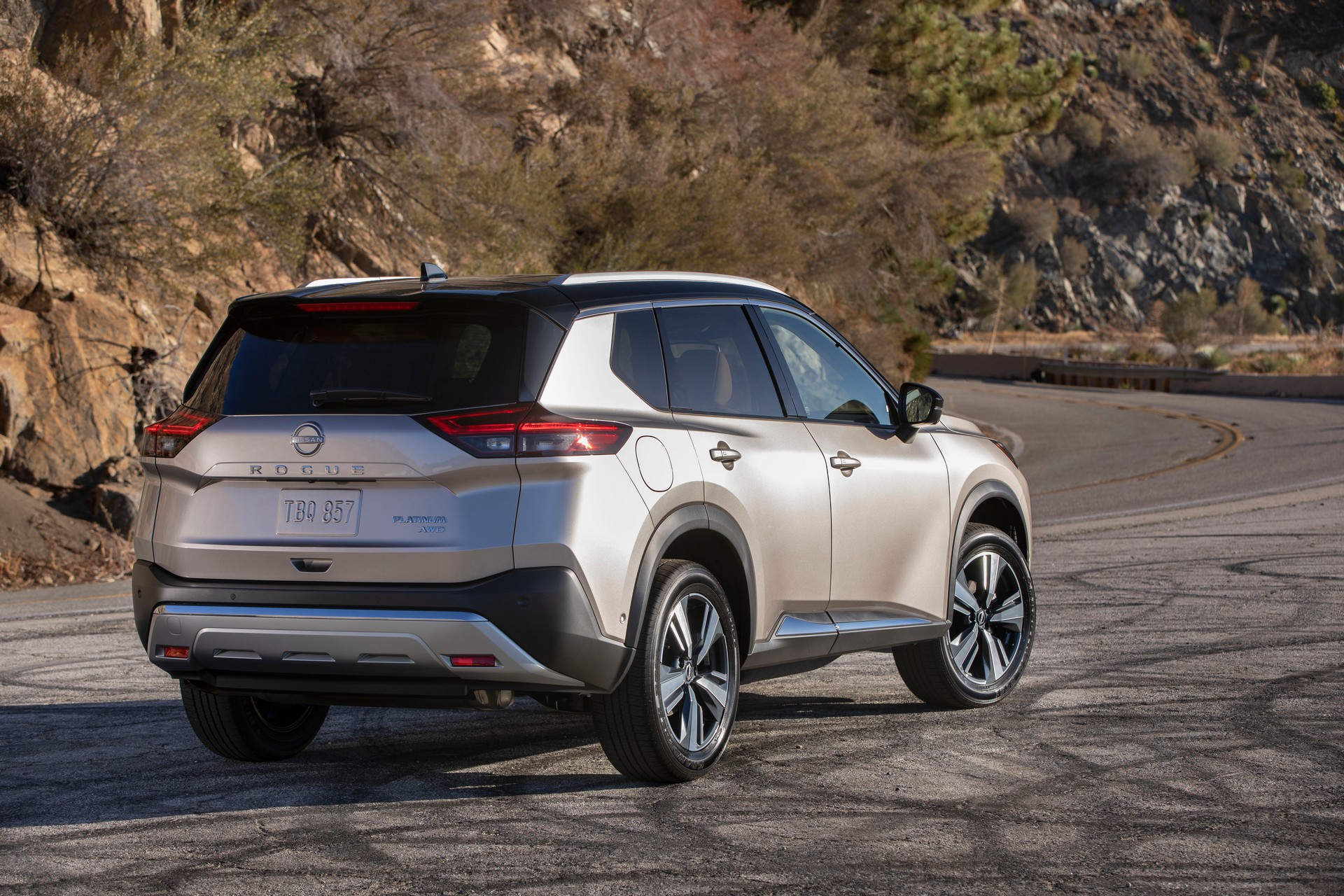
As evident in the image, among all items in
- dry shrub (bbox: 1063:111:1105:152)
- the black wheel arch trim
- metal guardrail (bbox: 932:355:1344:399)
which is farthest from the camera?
dry shrub (bbox: 1063:111:1105:152)

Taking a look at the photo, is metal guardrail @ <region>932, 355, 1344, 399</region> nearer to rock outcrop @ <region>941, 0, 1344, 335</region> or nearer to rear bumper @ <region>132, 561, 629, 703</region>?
rock outcrop @ <region>941, 0, 1344, 335</region>

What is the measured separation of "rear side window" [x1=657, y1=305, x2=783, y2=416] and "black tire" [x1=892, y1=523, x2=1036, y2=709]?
1.47 metres

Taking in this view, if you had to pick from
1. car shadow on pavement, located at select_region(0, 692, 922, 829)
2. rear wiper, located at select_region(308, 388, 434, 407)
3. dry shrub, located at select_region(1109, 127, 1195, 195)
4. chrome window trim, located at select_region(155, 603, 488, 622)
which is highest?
dry shrub, located at select_region(1109, 127, 1195, 195)

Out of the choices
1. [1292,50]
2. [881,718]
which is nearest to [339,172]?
Result: [881,718]

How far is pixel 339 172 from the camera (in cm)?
2203

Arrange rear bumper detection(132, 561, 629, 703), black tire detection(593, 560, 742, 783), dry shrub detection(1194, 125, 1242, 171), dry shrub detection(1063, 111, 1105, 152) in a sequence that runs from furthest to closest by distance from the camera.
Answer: dry shrub detection(1194, 125, 1242, 171)
dry shrub detection(1063, 111, 1105, 152)
black tire detection(593, 560, 742, 783)
rear bumper detection(132, 561, 629, 703)

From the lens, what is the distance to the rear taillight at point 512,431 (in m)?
4.96

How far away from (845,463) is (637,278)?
1.19 metres

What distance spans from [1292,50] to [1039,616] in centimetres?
13460

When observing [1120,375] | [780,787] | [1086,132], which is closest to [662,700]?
[780,787]

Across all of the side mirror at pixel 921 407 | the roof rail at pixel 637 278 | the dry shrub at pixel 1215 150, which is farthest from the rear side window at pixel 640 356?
the dry shrub at pixel 1215 150

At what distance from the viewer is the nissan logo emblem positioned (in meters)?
5.09

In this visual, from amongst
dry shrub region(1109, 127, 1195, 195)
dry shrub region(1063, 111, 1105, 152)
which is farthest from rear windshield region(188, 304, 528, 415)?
dry shrub region(1063, 111, 1105, 152)

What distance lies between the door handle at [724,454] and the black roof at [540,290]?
0.64 metres
